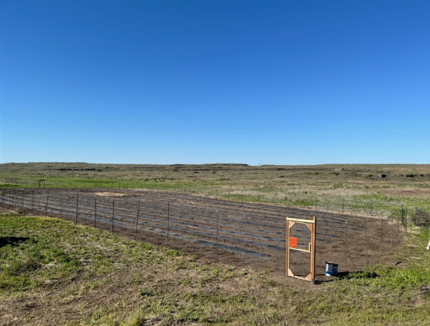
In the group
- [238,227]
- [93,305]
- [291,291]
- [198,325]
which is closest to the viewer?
[198,325]

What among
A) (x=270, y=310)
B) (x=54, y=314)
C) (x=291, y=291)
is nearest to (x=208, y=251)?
(x=291, y=291)

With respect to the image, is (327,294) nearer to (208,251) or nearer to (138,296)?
(138,296)

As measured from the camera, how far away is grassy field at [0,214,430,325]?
7203 mm

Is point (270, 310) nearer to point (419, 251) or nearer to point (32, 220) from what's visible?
point (419, 251)

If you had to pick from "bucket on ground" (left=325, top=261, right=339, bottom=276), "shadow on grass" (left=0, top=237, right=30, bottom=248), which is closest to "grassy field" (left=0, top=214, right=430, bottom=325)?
"shadow on grass" (left=0, top=237, right=30, bottom=248)

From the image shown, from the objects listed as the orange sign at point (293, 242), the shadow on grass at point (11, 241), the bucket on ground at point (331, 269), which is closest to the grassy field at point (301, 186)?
the bucket on ground at point (331, 269)

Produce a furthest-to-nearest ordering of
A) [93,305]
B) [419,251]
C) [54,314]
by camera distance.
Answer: [419,251]
[93,305]
[54,314]

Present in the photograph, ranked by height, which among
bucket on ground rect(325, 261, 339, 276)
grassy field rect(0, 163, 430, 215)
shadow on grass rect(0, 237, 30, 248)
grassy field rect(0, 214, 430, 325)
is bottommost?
grassy field rect(0, 214, 430, 325)

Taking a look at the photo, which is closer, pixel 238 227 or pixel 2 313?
pixel 2 313

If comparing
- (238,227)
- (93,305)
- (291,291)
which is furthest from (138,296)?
(238,227)

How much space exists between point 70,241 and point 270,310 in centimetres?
1071

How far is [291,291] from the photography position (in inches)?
355

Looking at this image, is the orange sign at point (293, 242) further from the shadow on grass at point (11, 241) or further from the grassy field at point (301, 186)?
the grassy field at point (301, 186)

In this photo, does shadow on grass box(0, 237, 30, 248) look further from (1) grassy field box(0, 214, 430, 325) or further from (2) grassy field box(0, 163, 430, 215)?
(2) grassy field box(0, 163, 430, 215)
